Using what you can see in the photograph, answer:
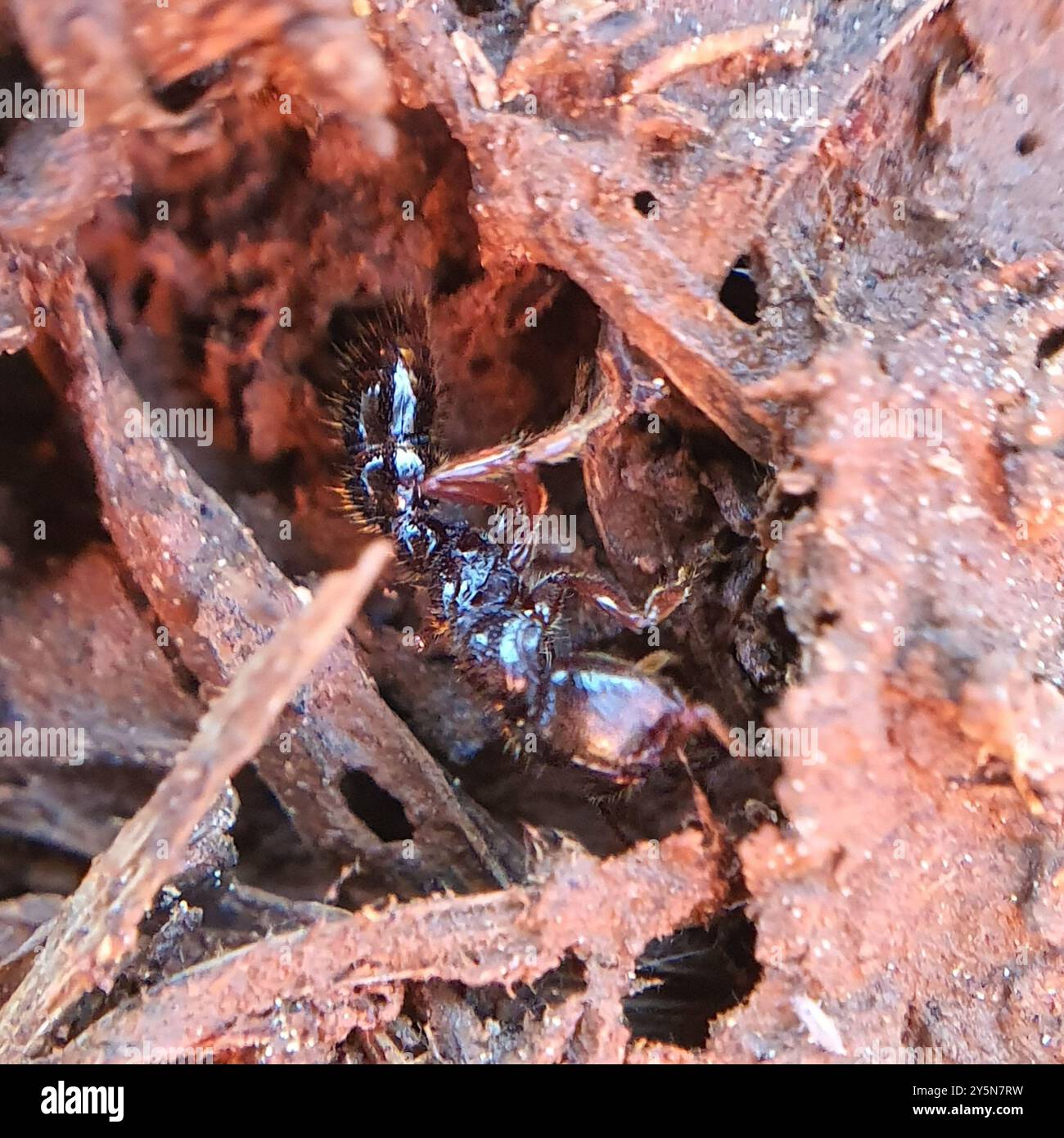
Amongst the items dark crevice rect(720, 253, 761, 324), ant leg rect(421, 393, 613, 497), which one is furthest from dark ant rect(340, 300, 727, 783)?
dark crevice rect(720, 253, 761, 324)

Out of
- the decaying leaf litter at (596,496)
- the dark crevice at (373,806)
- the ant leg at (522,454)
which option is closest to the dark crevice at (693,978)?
the decaying leaf litter at (596,496)

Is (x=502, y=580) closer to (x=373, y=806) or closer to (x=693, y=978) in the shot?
(x=373, y=806)

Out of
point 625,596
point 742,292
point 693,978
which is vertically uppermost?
point 742,292

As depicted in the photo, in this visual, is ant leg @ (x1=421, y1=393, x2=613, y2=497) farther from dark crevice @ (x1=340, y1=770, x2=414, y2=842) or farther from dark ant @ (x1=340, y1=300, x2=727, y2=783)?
dark crevice @ (x1=340, y1=770, x2=414, y2=842)

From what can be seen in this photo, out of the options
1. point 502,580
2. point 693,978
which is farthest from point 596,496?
point 693,978

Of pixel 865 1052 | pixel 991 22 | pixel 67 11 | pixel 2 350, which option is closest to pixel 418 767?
pixel 865 1052
